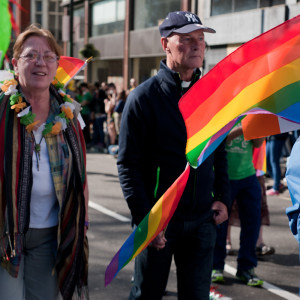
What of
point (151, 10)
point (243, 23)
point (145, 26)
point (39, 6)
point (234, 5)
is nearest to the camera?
point (243, 23)

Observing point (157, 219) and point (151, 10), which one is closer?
point (157, 219)

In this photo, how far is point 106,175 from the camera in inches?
460

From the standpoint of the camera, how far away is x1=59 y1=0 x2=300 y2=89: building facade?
1761 centimetres

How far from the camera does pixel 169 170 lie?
10.7 ft

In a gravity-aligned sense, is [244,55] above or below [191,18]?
below

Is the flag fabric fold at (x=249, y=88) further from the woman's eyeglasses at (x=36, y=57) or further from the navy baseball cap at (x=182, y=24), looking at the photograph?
the woman's eyeglasses at (x=36, y=57)

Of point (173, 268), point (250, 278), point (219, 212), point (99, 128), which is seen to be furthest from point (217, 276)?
point (99, 128)

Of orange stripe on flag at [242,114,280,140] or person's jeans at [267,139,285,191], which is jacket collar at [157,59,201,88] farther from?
person's jeans at [267,139,285,191]

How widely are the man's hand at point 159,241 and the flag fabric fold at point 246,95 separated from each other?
0.10 metres

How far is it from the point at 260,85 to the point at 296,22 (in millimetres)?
318

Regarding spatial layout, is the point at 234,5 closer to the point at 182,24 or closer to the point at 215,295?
the point at 215,295

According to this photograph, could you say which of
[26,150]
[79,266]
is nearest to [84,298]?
[79,266]

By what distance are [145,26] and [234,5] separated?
7.10m

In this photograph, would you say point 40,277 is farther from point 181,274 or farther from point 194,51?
point 194,51
